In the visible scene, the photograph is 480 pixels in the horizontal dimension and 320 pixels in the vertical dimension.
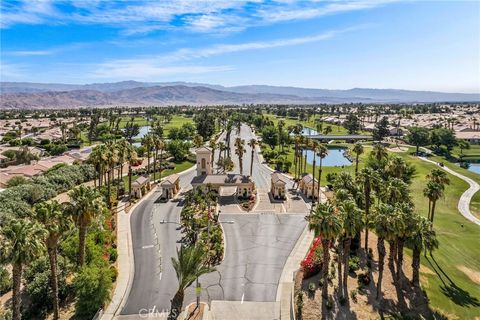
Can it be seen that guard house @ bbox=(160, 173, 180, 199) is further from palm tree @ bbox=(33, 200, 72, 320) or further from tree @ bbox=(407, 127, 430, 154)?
tree @ bbox=(407, 127, 430, 154)

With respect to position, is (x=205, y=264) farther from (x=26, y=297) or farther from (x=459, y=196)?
(x=459, y=196)

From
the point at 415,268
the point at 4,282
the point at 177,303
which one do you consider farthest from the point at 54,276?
the point at 415,268

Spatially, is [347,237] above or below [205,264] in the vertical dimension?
above

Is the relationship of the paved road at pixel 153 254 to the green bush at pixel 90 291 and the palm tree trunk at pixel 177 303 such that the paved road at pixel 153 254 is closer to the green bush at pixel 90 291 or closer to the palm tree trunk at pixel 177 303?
the palm tree trunk at pixel 177 303

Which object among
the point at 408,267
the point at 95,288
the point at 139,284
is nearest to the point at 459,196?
the point at 408,267

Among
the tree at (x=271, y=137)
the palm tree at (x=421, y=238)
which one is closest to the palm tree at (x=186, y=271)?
the palm tree at (x=421, y=238)

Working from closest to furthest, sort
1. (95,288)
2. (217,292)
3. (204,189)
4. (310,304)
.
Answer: (95,288), (310,304), (217,292), (204,189)

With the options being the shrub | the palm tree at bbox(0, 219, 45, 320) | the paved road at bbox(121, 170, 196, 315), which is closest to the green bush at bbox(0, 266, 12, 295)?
the palm tree at bbox(0, 219, 45, 320)
